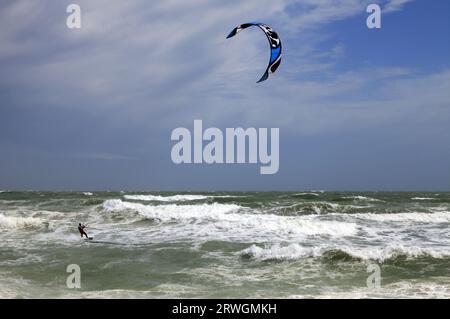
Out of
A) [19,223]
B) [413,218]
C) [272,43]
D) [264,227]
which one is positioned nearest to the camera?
[272,43]

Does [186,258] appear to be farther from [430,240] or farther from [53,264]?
[430,240]

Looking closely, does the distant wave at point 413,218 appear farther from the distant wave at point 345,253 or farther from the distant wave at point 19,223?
the distant wave at point 19,223

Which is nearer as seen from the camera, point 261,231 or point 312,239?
point 312,239

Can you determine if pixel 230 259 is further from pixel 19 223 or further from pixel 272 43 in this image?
pixel 19 223

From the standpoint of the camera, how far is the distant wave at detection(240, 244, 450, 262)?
12.1 m

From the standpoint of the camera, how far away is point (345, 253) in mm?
12148

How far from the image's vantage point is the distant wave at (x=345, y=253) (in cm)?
1206

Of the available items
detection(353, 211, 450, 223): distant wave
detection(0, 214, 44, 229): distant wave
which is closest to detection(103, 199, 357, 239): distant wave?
detection(353, 211, 450, 223): distant wave

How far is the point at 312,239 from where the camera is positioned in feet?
50.5

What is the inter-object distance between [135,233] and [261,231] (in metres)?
4.86

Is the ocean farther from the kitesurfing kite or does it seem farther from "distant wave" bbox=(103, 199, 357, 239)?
the kitesurfing kite

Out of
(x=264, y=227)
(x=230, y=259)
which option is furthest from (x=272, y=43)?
(x=264, y=227)
